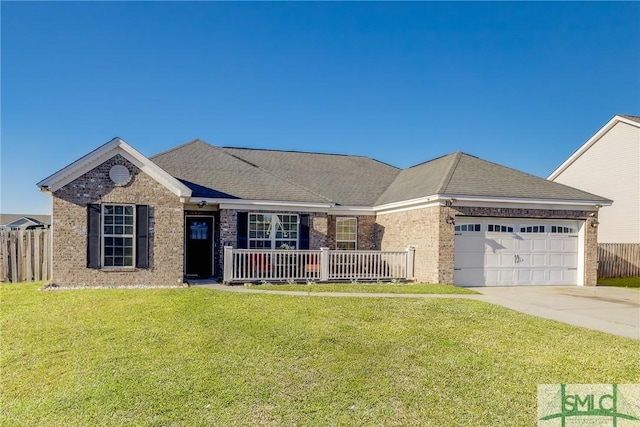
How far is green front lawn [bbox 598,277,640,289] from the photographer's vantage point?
56.9ft

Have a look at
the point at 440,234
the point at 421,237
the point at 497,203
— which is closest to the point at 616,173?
the point at 497,203

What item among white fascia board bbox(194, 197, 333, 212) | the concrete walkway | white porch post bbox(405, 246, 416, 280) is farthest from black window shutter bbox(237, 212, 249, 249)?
white porch post bbox(405, 246, 416, 280)

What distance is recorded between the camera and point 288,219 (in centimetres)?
1605

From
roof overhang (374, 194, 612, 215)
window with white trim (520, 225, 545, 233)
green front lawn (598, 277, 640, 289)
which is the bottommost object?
green front lawn (598, 277, 640, 289)

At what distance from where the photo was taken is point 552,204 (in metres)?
15.4

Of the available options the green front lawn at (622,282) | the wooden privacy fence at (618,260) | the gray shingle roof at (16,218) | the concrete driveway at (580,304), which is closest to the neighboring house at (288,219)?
the concrete driveway at (580,304)

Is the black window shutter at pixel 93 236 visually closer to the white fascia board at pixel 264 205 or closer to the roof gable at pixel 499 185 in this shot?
the white fascia board at pixel 264 205

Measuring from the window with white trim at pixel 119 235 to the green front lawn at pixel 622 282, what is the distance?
1887 cm

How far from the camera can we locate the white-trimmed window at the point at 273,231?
15609 millimetres

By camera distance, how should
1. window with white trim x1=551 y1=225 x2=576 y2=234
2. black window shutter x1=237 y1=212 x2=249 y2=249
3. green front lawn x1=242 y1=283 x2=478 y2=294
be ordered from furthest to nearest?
1. window with white trim x1=551 y1=225 x2=576 y2=234
2. black window shutter x1=237 y1=212 x2=249 y2=249
3. green front lawn x1=242 y1=283 x2=478 y2=294

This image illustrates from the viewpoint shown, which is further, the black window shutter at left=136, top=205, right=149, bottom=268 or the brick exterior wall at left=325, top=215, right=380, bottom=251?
the brick exterior wall at left=325, top=215, right=380, bottom=251

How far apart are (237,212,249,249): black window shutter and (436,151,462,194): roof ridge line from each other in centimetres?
701

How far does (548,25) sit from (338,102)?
992 centimetres

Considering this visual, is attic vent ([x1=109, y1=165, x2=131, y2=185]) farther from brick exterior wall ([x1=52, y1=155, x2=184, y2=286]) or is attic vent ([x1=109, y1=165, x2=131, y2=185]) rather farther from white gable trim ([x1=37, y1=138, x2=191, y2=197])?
white gable trim ([x1=37, y1=138, x2=191, y2=197])
